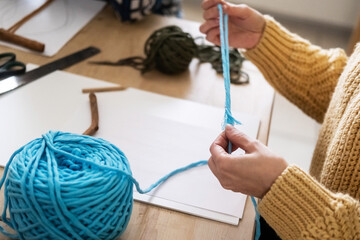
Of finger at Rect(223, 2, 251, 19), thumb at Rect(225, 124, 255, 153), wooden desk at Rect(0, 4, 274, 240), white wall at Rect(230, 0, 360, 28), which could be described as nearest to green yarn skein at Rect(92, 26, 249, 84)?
wooden desk at Rect(0, 4, 274, 240)

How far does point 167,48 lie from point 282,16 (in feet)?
6.47

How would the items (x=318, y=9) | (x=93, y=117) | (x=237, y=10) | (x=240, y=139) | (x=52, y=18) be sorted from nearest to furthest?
(x=240, y=139) → (x=93, y=117) → (x=237, y=10) → (x=52, y=18) → (x=318, y=9)

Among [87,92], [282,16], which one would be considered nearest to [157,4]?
[87,92]

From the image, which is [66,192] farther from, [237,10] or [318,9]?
[318,9]

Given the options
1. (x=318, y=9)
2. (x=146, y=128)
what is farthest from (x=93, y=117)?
→ (x=318, y=9)

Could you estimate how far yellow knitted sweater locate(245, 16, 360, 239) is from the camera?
0.66 meters

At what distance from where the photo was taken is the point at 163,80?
1069 millimetres

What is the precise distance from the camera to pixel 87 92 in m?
0.97

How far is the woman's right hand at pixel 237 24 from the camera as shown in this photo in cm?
100

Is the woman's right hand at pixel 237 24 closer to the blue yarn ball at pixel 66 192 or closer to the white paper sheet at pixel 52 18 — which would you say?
the white paper sheet at pixel 52 18

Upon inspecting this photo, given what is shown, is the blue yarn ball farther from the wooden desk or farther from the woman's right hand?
the woman's right hand

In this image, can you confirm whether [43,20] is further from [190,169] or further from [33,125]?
[190,169]

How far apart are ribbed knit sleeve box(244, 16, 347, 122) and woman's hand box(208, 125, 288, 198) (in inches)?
14.4

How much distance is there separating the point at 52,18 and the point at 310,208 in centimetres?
82
